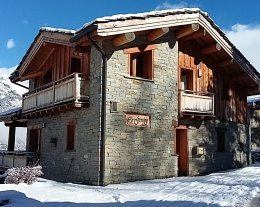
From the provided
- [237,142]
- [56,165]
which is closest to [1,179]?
[56,165]

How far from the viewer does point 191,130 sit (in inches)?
692

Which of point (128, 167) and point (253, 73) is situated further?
point (253, 73)

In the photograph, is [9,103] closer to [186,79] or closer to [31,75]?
[31,75]

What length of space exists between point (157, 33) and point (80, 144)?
5582 millimetres

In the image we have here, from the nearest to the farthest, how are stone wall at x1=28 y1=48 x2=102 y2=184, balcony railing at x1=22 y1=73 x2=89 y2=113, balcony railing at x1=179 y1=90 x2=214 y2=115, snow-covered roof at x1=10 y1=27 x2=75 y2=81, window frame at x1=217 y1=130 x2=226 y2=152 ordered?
stone wall at x1=28 y1=48 x2=102 y2=184, balcony railing at x1=22 y1=73 x2=89 y2=113, snow-covered roof at x1=10 y1=27 x2=75 y2=81, balcony railing at x1=179 y1=90 x2=214 y2=115, window frame at x1=217 y1=130 x2=226 y2=152

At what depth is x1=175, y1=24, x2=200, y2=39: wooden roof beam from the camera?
16453 millimetres

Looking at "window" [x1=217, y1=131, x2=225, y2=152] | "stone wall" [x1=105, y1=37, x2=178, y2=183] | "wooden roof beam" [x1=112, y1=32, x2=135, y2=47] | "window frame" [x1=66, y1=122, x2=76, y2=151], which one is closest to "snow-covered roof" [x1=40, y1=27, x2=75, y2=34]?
"wooden roof beam" [x1=112, y1=32, x2=135, y2=47]

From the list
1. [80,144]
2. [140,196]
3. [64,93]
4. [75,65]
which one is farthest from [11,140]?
[140,196]

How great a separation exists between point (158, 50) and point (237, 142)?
7813mm

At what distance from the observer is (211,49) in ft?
60.1

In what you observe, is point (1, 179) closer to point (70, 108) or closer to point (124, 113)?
point (70, 108)

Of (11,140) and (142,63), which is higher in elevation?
(142,63)

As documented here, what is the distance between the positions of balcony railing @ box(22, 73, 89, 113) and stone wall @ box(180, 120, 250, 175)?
5.21 metres

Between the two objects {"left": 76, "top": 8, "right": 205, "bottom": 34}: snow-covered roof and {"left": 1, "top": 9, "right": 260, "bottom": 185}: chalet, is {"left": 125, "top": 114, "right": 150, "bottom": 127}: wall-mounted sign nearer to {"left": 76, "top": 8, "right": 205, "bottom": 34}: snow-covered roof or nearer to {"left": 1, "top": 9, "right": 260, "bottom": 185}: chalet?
{"left": 1, "top": 9, "right": 260, "bottom": 185}: chalet
